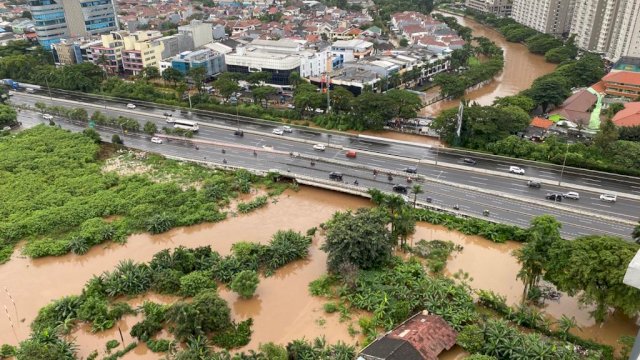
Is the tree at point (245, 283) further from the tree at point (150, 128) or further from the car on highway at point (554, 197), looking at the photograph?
the tree at point (150, 128)

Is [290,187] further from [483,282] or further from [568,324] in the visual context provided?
[568,324]

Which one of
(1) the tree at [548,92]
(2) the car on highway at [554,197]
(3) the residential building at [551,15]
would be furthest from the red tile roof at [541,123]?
(3) the residential building at [551,15]

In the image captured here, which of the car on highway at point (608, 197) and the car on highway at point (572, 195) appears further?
the car on highway at point (572, 195)

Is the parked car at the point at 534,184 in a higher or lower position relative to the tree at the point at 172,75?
lower

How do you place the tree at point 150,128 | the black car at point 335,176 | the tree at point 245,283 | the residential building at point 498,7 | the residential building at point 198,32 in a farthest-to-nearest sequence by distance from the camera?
the residential building at point 498,7
the residential building at point 198,32
the tree at point 150,128
the black car at point 335,176
the tree at point 245,283

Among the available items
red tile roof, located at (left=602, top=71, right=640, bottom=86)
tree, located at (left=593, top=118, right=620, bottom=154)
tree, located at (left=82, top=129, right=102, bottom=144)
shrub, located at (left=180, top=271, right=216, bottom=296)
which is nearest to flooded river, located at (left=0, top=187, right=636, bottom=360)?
shrub, located at (left=180, top=271, right=216, bottom=296)

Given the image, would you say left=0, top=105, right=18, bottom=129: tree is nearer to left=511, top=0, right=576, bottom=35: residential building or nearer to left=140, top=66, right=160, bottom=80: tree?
left=140, top=66, right=160, bottom=80: tree

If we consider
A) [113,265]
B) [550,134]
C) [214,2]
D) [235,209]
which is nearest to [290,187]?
[235,209]
